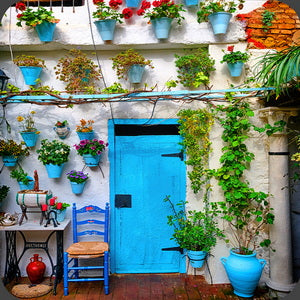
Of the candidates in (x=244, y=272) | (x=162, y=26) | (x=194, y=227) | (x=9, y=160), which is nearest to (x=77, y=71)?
(x=162, y=26)

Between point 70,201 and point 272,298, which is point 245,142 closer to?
point 272,298

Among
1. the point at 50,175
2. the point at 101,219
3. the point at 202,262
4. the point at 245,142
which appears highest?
the point at 245,142

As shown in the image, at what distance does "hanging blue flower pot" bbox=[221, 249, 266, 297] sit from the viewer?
4105 millimetres

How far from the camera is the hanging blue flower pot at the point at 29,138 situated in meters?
4.66

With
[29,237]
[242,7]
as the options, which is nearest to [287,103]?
[242,7]

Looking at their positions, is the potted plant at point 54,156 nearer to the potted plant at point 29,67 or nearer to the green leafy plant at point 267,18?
the potted plant at point 29,67

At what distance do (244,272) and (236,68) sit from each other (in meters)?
2.52

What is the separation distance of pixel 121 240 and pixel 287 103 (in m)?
2.84

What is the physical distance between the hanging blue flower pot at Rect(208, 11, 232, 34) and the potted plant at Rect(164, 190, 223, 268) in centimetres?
215

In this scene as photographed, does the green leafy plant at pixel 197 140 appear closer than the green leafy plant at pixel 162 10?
No

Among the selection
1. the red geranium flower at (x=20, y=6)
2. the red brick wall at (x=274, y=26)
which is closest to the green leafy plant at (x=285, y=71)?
the red brick wall at (x=274, y=26)

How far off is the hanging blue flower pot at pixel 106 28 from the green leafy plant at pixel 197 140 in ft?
4.47

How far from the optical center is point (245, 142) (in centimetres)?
457

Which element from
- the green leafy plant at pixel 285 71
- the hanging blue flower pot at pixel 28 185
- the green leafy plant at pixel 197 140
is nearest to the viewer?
the green leafy plant at pixel 285 71
